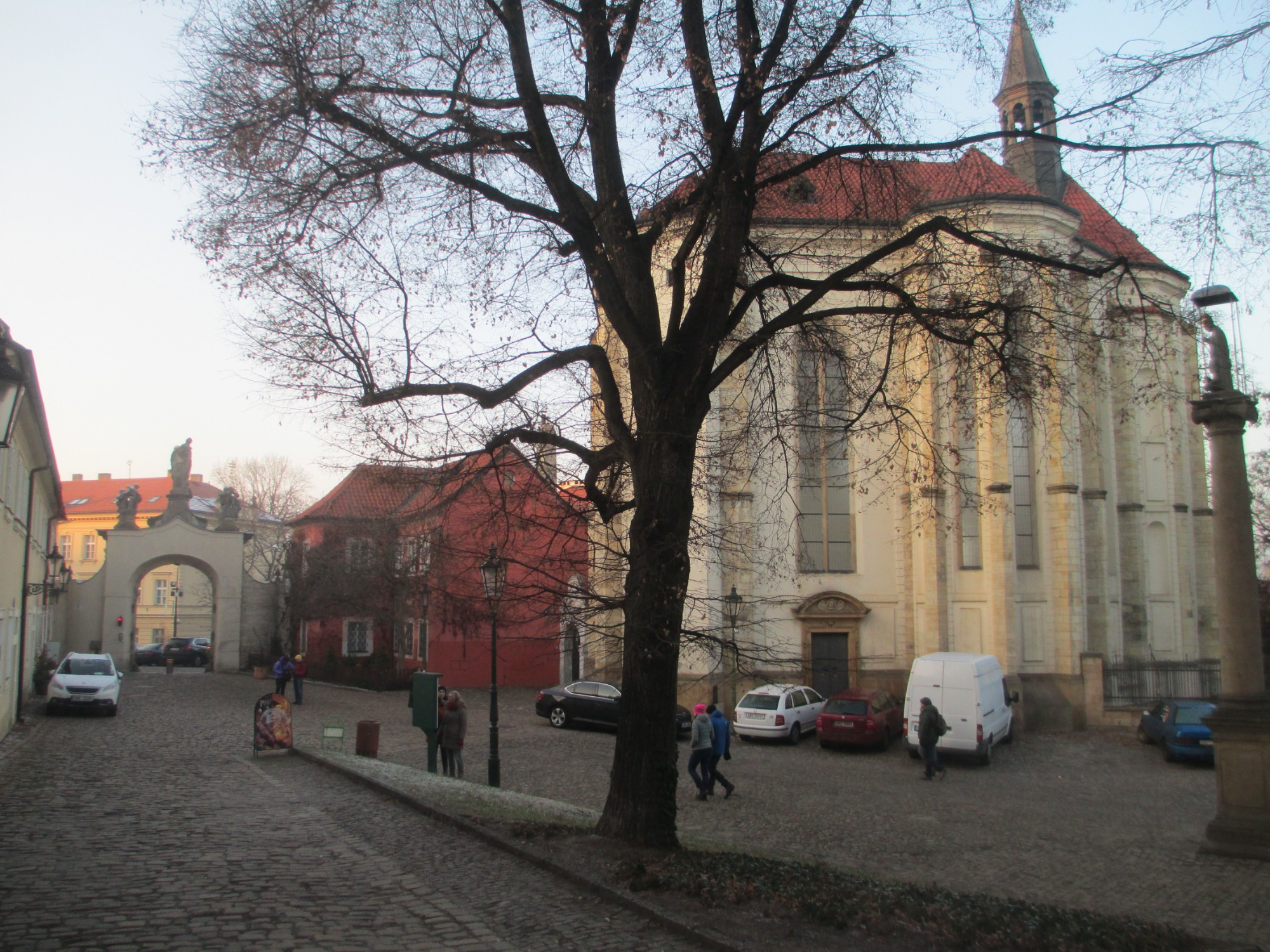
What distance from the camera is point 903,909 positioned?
719cm

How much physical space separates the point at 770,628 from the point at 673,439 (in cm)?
2062

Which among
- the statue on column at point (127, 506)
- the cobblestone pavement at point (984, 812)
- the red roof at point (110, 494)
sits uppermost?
the red roof at point (110, 494)

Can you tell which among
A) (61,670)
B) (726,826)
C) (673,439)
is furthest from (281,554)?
(673,439)

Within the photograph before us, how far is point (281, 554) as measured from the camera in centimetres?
5394

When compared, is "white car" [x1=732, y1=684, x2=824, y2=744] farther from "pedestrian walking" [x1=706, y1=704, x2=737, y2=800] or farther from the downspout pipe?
the downspout pipe

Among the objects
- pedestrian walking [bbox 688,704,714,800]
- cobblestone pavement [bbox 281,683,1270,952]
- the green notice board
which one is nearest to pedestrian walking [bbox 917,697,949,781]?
cobblestone pavement [bbox 281,683,1270,952]

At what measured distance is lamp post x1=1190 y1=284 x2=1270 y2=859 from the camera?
11.8 meters

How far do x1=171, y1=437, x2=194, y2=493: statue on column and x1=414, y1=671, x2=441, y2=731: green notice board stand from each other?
95.1 feet

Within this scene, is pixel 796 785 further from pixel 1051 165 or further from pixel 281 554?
pixel 281 554

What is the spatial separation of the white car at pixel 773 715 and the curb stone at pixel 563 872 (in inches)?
545

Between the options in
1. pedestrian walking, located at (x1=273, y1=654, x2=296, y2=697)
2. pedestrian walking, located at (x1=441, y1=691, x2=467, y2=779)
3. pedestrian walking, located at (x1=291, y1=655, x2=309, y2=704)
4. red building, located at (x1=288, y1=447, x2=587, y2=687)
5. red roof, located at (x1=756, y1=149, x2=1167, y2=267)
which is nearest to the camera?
red building, located at (x1=288, y1=447, x2=587, y2=687)

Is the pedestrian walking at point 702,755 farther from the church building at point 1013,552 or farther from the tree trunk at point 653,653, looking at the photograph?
the tree trunk at point 653,653

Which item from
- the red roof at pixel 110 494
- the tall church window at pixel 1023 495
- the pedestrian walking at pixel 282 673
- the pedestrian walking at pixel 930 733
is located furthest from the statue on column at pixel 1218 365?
the red roof at pixel 110 494

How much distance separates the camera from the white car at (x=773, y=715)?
85.4 ft
